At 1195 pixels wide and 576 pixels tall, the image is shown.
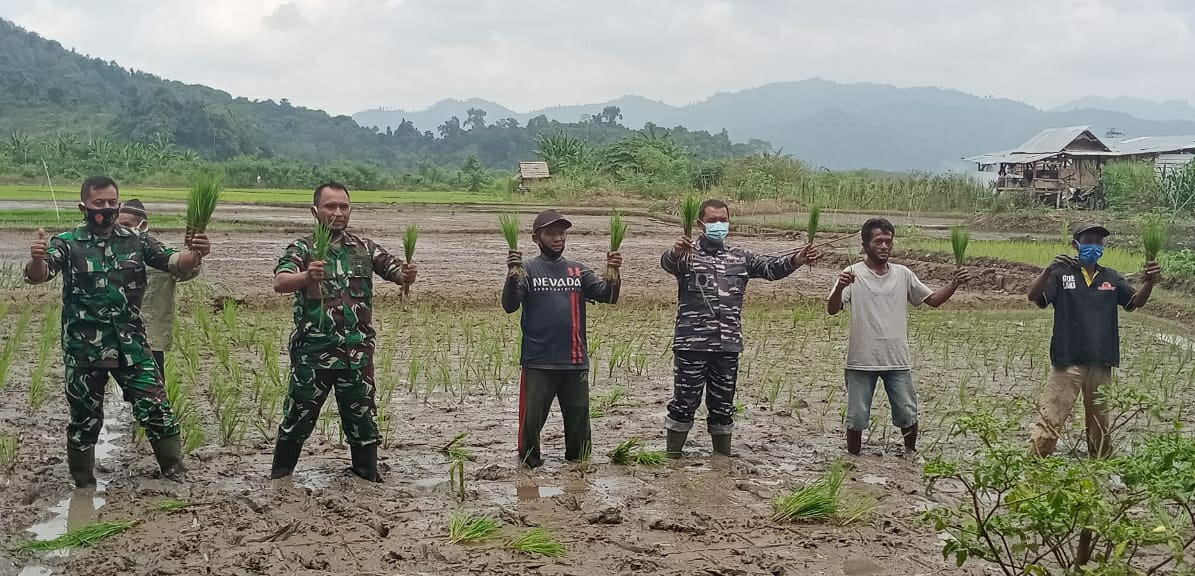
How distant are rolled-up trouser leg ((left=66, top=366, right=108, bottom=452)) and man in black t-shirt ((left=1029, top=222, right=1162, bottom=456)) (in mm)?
4992

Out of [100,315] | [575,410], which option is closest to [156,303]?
[100,315]

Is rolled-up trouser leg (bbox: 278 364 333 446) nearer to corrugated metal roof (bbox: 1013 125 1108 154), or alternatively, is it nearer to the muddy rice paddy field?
the muddy rice paddy field

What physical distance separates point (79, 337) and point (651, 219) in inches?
873

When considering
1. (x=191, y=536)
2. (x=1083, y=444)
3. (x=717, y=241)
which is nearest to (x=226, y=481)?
(x=191, y=536)

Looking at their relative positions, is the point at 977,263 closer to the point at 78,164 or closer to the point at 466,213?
the point at 466,213

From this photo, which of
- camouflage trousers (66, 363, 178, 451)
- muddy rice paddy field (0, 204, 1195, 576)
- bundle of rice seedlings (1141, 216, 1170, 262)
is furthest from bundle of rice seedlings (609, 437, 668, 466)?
bundle of rice seedlings (1141, 216, 1170, 262)

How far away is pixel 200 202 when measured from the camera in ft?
15.9

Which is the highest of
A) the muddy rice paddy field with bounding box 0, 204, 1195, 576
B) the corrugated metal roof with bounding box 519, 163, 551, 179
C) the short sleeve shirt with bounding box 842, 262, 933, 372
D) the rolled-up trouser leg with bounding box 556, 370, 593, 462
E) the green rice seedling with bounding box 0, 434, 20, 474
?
→ the corrugated metal roof with bounding box 519, 163, 551, 179

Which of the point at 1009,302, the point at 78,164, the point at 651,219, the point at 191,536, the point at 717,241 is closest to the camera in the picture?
the point at 191,536

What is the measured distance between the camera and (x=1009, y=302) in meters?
13.2

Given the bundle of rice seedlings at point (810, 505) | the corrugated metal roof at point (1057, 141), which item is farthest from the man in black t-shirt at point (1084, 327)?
the corrugated metal roof at point (1057, 141)

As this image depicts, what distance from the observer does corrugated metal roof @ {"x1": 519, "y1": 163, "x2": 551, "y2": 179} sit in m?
37.2

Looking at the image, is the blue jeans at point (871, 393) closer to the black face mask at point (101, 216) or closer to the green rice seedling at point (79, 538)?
the green rice seedling at point (79, 538)

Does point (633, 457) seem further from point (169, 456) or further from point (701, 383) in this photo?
point (169, 456)
